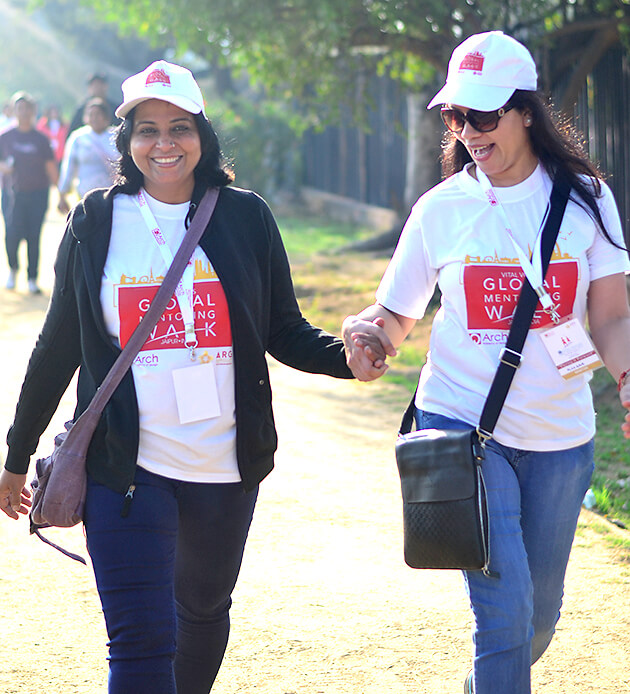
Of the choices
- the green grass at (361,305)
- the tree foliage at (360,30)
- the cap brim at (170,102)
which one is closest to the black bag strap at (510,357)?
the cap brim at (170,102)

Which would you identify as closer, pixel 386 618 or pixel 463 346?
pixel 463 346

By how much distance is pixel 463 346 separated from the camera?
3105 mm

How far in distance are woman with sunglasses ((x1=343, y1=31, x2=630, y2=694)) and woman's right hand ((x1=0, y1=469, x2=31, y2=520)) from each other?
1.03 metres

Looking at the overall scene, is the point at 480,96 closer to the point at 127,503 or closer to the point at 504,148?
the point at 504,148

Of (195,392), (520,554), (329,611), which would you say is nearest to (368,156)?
(329,611)

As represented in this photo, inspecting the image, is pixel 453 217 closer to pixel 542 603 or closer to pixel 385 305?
pixel 385 305

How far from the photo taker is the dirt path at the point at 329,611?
3.94m

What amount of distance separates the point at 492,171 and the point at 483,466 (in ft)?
2.62

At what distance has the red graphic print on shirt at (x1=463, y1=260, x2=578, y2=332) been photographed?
3.07 meters

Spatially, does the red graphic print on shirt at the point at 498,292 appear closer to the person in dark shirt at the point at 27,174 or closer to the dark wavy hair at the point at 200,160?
the dark wavy hair at the point at 200,160

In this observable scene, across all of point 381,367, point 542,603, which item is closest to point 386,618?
point 542,603

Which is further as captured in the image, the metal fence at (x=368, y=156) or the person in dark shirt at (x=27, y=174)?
the metal fence at (x=368, y=156)

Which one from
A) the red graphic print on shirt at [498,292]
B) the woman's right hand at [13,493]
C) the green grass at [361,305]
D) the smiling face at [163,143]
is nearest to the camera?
the red graphic print on shirt at [498,292]

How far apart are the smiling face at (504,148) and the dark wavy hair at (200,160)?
2.22 ft
